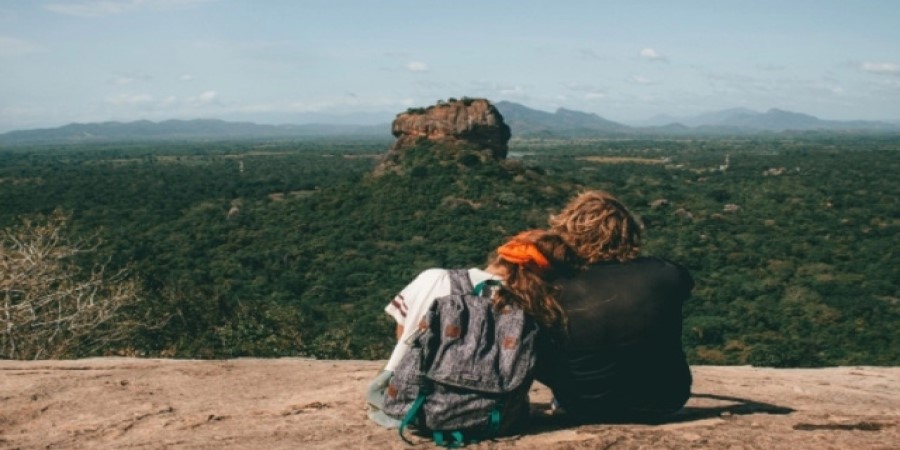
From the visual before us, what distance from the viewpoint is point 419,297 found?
4.14 metres

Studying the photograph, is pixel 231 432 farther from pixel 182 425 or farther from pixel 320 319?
pixel 320 319

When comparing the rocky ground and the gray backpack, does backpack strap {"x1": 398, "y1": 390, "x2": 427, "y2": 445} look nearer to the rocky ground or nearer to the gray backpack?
the gray backpack

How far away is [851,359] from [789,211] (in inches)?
1191

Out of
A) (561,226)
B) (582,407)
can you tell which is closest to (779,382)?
(582,407)

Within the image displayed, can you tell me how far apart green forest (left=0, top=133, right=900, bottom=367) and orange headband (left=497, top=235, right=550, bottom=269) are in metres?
8.33

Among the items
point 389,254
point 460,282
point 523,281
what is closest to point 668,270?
point 523,281

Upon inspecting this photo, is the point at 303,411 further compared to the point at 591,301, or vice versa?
the point at 303,411

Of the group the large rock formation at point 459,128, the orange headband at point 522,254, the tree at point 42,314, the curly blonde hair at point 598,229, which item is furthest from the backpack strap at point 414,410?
the large rock formation at point 459,128

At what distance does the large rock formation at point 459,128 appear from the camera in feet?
132

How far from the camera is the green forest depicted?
611 inches

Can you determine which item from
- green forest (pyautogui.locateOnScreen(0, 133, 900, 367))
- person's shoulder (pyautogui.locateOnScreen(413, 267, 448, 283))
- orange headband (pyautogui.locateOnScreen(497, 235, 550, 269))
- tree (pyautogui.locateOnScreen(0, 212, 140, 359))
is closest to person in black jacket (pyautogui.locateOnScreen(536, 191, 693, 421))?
orange headband (pyautogui.locateOnScreen(497, 235, 550, 269))

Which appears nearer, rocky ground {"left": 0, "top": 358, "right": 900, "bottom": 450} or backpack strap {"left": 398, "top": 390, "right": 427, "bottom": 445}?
backpack strap {"left": 398, "top": 390, "right": 427, "bottom": 445}

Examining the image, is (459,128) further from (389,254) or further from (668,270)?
(668,270)

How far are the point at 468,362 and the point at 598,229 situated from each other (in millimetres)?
935
